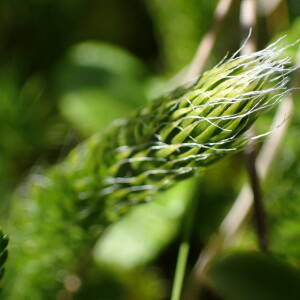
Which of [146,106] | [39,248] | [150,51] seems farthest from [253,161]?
[150,51]

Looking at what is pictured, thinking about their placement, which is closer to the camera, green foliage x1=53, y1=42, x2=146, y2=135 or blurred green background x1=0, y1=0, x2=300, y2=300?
blurred green background x1=0, y1=0, x2=300, y2=300

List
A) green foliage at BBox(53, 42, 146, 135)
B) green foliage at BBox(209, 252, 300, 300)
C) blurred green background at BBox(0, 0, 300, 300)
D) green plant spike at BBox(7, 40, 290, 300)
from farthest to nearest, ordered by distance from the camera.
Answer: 1. green foliage at BBox(53, 42, 146, 135)
2. blurred green background at BBox(0, 0, 300, 300)
3. green foliage at BBox(209, 252, 300, 300)
4. green plant spike at BBox(7, 40, 290, 300)

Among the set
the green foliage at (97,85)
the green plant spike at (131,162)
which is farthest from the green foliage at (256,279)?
the green foliage at (97,85)

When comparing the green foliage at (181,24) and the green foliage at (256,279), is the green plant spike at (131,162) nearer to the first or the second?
the green foliage at (256,279)

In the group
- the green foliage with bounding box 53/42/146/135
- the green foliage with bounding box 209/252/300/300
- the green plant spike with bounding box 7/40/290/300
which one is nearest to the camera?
the green plant spike with bounding box 7/40/290/300

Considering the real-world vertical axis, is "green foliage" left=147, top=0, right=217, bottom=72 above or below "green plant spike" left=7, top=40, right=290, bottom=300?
above

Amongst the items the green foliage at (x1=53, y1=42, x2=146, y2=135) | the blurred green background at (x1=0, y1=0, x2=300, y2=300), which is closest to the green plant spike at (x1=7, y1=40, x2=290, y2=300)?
the blurred green background at (x1=0, y1=0, x2=300, y2=300)

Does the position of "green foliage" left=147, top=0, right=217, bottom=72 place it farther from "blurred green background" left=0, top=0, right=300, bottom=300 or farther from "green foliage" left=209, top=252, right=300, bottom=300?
"green foliage" left=209, top=252, right=300, bottom=300

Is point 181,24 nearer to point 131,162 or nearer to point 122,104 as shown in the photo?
point 122,104
